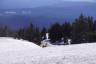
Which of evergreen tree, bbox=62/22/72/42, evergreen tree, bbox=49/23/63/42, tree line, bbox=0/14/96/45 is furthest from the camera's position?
evergreen tree, bbox=49/23/63/42

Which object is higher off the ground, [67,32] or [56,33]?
[67,32]

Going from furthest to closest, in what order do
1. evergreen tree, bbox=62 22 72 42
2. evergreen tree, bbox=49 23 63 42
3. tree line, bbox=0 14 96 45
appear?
evergreen tree, bbox=49 23 63 42 → evergreen tree, bbox=62 22 72 42 → tree line, bbox=0 14 96 45

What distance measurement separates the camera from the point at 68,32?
84688 mm

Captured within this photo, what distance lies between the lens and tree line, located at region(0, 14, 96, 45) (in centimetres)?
6625

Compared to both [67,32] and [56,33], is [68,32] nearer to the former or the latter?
[67,32]

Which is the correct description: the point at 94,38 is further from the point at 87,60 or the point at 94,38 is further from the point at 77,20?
the point at 87,60

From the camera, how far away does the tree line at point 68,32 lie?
66.2 metres

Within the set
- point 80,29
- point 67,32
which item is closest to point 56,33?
point 67,32

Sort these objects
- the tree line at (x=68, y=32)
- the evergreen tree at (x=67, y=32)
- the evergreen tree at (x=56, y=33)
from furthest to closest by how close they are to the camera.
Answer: the evergreen tree at (x=56, y=33), the evergreen tree at (x=67, y=32), the tree line at (x=68, y=32)

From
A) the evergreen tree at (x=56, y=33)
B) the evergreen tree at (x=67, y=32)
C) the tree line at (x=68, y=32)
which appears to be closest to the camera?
the tree line at (x=68, y=32)

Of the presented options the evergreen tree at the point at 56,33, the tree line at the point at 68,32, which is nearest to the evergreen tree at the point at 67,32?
the tree line at the point at 68,32

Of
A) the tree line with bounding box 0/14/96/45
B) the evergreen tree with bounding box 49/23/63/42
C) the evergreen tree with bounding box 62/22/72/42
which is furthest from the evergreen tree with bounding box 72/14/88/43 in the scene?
the evergreen tree with bounding box 49/23/63/42

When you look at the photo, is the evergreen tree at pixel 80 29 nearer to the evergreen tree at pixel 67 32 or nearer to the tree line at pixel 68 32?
the tree line at pixel 68 32

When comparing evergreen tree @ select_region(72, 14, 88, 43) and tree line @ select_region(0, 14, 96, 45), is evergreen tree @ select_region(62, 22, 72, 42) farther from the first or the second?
evergreen tree @ select_region(72, 14, 88, 43)
